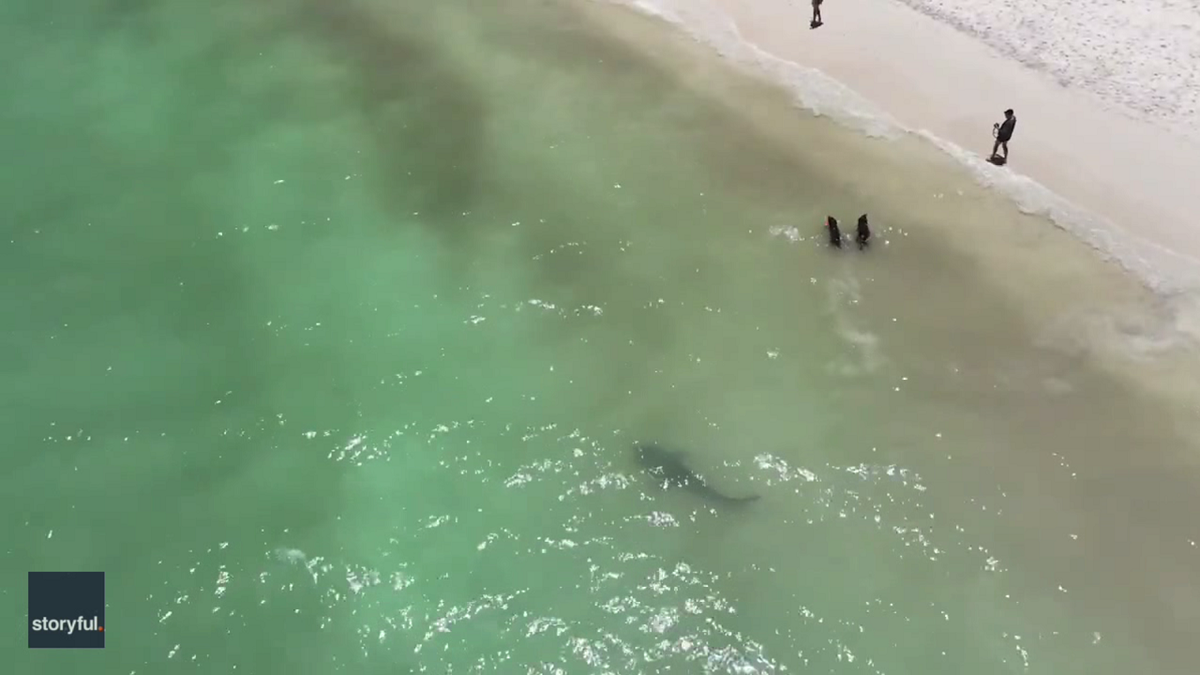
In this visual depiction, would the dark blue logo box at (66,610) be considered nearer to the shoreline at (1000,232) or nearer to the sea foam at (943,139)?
the shoreline at (1000,232)

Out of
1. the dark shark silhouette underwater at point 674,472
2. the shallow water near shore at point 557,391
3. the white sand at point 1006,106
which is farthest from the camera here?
the white sand at point 1006,106

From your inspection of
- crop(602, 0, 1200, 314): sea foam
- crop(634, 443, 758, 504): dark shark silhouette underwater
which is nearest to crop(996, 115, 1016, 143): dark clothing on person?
crop(602, 0, 1200, 314): sea foam

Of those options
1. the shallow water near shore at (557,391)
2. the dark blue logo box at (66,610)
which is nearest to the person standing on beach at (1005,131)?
the shallow water near shore at (557,391)

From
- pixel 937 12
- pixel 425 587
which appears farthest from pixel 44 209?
pixel 937 12

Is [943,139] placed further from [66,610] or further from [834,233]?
[66,610]

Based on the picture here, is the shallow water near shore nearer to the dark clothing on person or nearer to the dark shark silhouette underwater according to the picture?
the dark shark silhouette underwater

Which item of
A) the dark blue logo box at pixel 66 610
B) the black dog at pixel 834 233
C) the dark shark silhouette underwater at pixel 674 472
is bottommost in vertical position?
the dark blue logo box at pixel 66 610
